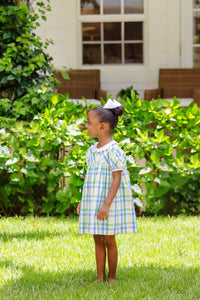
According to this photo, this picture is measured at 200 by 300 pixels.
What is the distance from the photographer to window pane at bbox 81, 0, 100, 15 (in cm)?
931

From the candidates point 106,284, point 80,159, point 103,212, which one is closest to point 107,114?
point 103,212

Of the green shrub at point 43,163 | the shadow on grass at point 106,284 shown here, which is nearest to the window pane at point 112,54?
the green shrub at point 43,163

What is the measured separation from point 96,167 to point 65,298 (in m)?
0.62

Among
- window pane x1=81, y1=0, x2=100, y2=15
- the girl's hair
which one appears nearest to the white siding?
window pane x1=81, y1=0, x2=100, y2=15

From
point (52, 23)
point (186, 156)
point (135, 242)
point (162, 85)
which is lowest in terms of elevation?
point (135, 242)

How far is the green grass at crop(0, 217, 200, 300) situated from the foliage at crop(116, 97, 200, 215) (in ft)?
0.61

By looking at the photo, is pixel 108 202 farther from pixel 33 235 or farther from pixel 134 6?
pixel 134 6

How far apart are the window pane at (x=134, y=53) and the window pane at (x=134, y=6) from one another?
54cm

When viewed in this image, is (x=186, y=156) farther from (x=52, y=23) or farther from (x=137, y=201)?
(x=52, y=23)

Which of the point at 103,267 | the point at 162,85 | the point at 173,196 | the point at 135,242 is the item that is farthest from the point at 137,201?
the point at 162,85

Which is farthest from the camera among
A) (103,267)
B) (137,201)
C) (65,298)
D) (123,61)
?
(123,61)

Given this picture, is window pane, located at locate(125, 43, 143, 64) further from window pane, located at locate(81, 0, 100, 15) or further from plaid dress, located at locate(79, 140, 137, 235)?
plaid dress, located at locate(79, 140, 137, 235)

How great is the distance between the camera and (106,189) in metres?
2.71

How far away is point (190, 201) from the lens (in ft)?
14.7
